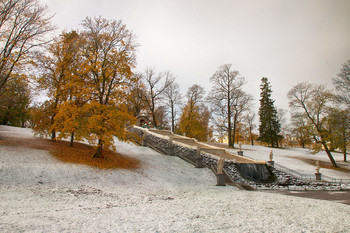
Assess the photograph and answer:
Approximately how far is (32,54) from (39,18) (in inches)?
105

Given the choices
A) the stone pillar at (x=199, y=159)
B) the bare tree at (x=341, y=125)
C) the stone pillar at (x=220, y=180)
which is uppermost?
the bare tree at (x=341, y=125)

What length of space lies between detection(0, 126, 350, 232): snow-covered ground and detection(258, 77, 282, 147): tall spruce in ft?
114

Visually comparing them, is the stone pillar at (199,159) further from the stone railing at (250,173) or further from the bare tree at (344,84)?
the bare tree at (344,84)

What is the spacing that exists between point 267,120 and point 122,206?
41631mm

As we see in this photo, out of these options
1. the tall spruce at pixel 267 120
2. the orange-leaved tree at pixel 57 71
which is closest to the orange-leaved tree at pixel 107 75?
the orange-leaved tree at pixel 57 71

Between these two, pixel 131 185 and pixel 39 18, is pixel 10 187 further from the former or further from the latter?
pixel 39 18

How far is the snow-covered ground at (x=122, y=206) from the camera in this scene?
17.3ft

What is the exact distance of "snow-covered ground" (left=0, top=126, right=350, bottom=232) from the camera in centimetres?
528

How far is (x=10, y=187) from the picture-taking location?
8258mm

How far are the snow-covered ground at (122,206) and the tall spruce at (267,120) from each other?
34646 millimetres

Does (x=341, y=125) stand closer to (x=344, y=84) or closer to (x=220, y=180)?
(x=344, y=84)

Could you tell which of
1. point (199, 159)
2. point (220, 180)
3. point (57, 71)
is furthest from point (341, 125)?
point (57, 71)

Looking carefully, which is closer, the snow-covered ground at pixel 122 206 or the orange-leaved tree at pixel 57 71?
the snow-covered ground at pixel 122 206

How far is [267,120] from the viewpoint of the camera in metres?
43.2
